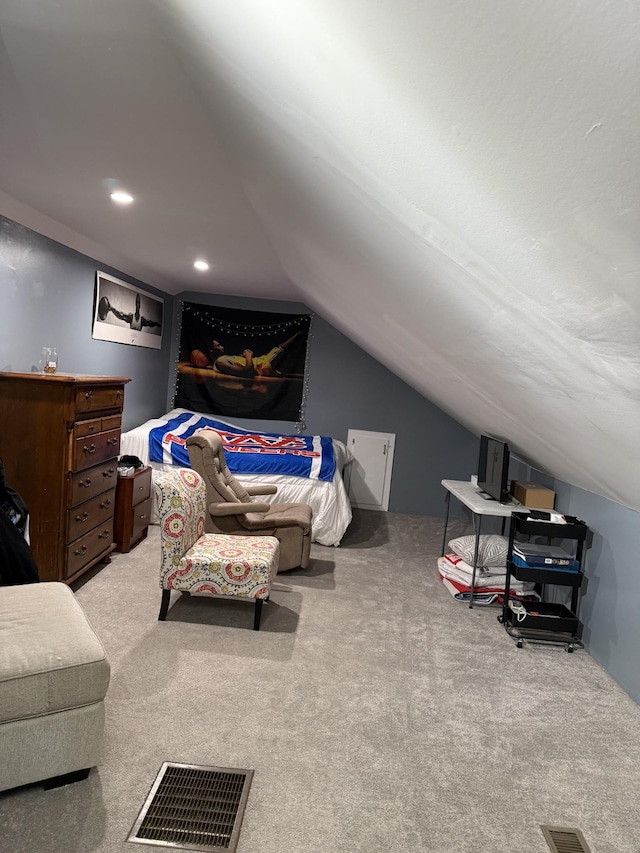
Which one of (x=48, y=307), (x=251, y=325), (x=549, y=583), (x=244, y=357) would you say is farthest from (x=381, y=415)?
(x=48, y=307)

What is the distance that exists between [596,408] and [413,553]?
3566mm

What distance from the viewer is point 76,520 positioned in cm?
371

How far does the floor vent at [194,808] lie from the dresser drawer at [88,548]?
5.70 ft

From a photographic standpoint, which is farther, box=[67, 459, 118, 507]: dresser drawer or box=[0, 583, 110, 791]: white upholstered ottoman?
box=[67, 459, 118, 507]: dresser drawer

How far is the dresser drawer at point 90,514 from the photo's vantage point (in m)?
3.65

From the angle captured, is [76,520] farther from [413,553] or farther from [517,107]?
[517,107]

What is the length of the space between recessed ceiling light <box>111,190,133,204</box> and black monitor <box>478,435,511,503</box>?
9.35 feet

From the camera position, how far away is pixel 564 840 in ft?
6.70

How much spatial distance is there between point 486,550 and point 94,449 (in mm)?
2721

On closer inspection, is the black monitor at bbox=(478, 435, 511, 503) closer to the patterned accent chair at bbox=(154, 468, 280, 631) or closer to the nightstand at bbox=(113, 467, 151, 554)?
the patterned accent chair at bbox=(154, 468, 280, 631)

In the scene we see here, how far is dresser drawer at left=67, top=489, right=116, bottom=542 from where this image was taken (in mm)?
3648

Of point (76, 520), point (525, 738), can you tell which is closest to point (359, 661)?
point (525, 738)

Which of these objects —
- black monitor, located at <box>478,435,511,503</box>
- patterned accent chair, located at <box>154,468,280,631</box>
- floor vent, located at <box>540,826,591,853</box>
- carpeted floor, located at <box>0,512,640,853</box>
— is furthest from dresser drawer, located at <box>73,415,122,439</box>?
floor vent, located at <box>540,826,591,853</box>

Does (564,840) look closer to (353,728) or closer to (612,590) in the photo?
(353,728)
